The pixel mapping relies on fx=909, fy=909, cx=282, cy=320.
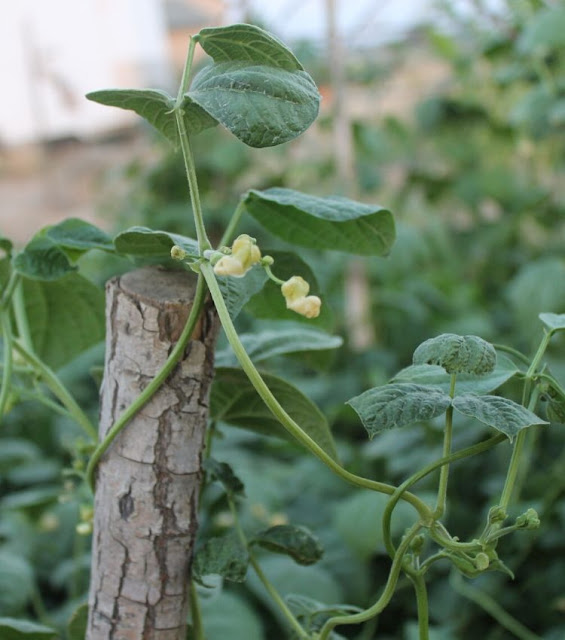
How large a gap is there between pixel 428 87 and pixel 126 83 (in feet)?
9.25

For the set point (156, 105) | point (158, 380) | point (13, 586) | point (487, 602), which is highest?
point (156, 105)

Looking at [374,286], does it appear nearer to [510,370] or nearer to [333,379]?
[333,379]

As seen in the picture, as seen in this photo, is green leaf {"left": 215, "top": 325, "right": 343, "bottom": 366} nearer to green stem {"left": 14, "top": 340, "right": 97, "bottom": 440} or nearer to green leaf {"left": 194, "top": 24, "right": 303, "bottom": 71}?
green stem {"left": 14, "top": 340, "right": 97, "bottom": 440}

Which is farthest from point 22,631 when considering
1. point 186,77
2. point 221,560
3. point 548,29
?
point 548,29

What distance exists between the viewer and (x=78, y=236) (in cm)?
57

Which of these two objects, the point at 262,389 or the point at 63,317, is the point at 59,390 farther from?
the point at 262,389

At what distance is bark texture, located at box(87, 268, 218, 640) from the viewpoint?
0.52 metres

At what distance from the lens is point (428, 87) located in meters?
3.02

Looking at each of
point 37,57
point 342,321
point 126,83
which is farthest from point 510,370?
point 37,57

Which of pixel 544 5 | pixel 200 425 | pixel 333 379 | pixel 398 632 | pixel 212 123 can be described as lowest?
pixel 398 632

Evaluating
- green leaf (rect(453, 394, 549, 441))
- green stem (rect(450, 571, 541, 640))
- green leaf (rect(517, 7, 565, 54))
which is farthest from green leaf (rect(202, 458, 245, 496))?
green leaf (rect(517, 7, 565, 54))

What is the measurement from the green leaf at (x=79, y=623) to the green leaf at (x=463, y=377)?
29 centimetres

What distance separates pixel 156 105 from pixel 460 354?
201 millimetres

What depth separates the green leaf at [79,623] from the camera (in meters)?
0.62
